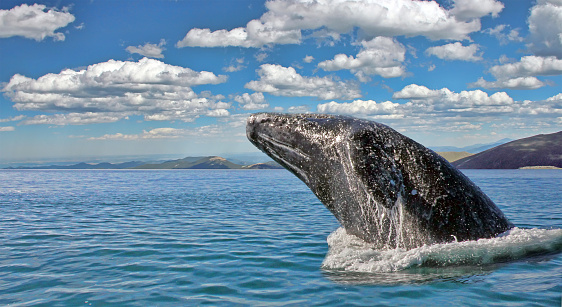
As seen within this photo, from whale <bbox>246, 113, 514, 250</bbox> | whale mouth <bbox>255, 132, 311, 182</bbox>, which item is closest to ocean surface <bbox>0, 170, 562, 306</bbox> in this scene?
whale <bbox>246, 113, 514, 250</bbox>

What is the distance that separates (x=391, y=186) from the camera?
7.90 meters

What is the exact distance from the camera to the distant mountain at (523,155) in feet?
528

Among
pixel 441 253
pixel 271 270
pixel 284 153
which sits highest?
pixel 284 153

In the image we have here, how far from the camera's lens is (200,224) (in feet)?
53.5

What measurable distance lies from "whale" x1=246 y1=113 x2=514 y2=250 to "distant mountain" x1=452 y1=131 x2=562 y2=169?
16936 centimetres

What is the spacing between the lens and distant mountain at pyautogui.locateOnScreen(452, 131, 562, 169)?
16100cm

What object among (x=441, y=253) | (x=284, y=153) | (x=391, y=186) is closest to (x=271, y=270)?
(x=284, y=153)

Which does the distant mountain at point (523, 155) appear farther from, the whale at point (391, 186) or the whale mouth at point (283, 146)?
the whale mouth at point (283, 146)

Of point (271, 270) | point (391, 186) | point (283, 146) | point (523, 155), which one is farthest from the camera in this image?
point (523, 155)

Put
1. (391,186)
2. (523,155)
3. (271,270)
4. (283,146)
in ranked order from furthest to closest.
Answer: (523,155) < (283,146) < (271,270) < (391,186)

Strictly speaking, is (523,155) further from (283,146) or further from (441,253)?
(283,146)

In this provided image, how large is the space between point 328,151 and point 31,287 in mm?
5789

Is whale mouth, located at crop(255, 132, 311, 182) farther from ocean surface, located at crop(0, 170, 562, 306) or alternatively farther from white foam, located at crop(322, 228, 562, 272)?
ocean surface, located at crop(0, 170, 562, 306)

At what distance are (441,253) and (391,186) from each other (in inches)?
59.2
